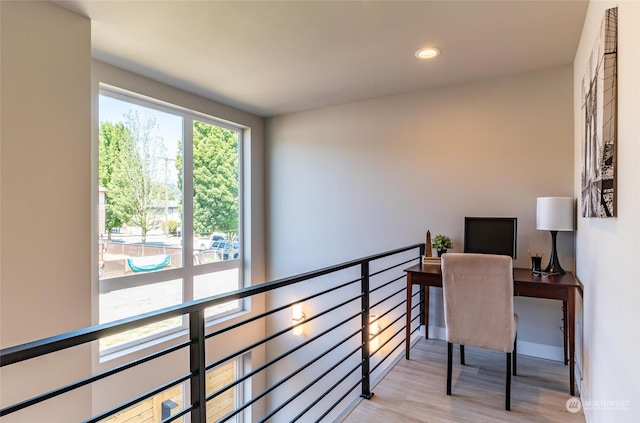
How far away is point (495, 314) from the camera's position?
221 centimetres

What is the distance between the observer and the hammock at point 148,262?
129 inches

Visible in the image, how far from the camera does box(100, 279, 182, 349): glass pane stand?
307 cm

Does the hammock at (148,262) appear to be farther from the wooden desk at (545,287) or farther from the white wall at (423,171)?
the wooden desk at (545,287)

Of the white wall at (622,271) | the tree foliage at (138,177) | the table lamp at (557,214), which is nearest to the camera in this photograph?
the white wall at (622,271)

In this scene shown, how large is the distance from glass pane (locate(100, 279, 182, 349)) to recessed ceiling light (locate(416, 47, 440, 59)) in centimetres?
294

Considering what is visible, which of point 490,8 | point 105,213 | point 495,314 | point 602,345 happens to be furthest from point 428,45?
point 105,213

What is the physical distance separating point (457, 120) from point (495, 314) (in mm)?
1969

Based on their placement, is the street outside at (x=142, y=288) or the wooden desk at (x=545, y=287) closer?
the wooden desk at (x=545, y=287)

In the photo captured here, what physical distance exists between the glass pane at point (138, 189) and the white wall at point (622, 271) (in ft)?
11.3

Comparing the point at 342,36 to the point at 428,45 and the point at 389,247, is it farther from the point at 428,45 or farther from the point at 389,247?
the point at 389,247

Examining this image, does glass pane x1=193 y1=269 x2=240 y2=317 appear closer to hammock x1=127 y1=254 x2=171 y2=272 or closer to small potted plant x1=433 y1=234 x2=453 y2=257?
hammock x1=127 y1=254 x2=171 y2=272

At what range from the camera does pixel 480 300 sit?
2240 millimetres

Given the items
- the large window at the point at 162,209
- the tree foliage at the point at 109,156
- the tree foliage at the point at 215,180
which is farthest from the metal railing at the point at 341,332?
the tree foliage at the point at 109,156

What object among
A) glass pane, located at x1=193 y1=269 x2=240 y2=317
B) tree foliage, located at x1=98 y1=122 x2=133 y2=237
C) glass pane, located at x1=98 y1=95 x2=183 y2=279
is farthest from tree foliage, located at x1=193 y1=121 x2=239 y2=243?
tree foliage, located at x1=98 y1=122 x2=133 y2=237
